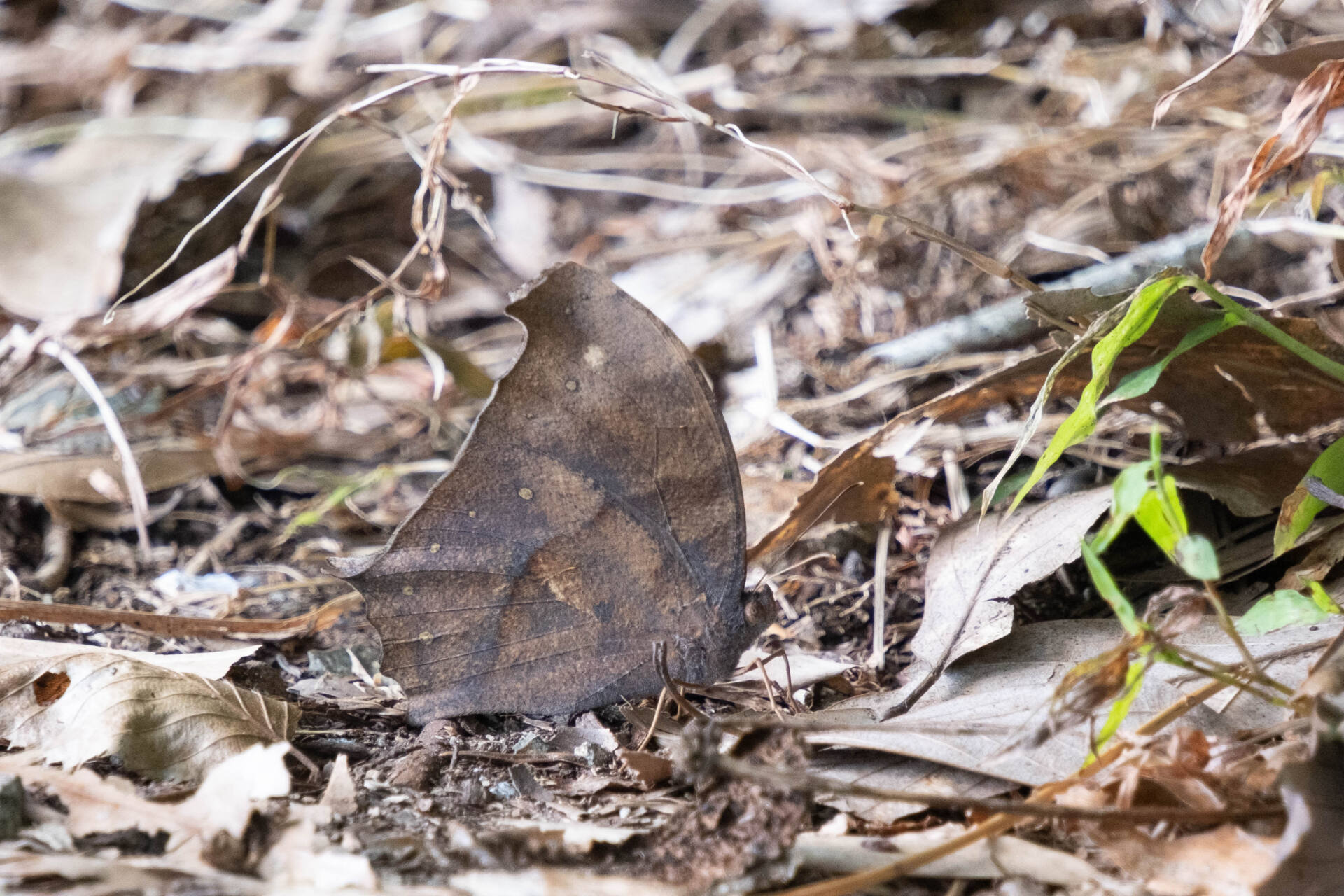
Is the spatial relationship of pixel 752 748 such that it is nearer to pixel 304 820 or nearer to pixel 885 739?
pixel 885 739

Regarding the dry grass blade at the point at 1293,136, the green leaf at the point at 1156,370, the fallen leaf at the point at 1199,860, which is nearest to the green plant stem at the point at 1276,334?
the green leaf at the point at 1156,370

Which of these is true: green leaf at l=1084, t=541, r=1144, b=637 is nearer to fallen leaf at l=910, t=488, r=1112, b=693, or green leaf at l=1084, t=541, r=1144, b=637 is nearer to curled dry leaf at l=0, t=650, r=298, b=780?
fallen leaf at l=910, t=488, r=1112, b=693

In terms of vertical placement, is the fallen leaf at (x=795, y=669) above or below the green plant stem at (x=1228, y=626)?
below

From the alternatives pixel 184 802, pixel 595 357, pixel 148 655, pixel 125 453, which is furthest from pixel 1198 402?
pixel 125 453

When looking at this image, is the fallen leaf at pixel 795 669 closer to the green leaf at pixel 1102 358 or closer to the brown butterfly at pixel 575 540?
the brown butterfly at pixel 575 540

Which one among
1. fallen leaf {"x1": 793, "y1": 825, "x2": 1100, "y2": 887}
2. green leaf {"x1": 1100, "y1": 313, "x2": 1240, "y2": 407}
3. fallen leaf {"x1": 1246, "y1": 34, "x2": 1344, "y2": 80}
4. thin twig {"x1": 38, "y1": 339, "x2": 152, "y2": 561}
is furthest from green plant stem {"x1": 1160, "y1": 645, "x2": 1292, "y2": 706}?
thin twig {"x1": 38, "y1": 339, "x2": 152, "y2": 561}

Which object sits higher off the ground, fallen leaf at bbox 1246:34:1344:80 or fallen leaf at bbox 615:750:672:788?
fallen leaf at bbox 1246:34:1344:80
